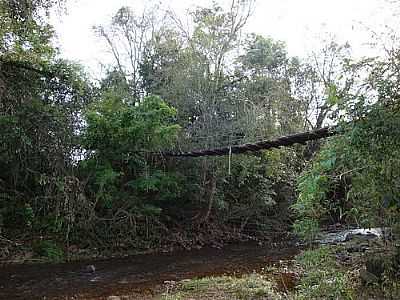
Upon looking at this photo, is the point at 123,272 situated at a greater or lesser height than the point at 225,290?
lesser

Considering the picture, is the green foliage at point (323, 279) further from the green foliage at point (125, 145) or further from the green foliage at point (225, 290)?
the green foliage at point (125, 145)

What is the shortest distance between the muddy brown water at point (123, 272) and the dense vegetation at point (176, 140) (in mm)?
793

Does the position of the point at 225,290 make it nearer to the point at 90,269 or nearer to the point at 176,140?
the point at 90,269

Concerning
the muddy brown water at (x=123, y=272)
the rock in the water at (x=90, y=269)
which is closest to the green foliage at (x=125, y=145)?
the muddy brown water at (x=123, y=272)

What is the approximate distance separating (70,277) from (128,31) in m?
8.33

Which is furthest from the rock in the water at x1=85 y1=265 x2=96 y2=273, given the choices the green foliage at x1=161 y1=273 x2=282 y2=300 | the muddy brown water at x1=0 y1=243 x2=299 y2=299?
the green foliage at x1=161 y1=273 x2=282 y2=300

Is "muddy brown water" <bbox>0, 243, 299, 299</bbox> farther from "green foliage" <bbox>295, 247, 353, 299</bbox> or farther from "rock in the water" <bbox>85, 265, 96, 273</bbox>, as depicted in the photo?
"green foliage" <bbox>295, 247, 353, 299</bbox>

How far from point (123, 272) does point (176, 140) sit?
3.19m

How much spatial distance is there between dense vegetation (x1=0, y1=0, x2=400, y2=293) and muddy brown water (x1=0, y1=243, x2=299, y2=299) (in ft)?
2.60

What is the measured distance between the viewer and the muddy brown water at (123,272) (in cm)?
502

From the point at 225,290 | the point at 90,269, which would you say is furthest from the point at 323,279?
the point at 90,269

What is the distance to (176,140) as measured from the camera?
334 inches

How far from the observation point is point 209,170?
9297 mm

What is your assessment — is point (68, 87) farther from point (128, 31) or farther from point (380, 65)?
point (128, 31)
